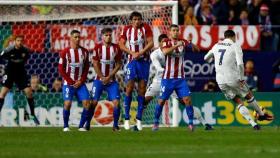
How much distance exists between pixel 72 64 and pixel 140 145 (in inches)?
233

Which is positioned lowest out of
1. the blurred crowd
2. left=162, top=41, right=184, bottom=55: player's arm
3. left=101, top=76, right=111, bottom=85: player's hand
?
left=101, top=76, right=111, bottom=85: player's hand

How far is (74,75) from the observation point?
69.6ft

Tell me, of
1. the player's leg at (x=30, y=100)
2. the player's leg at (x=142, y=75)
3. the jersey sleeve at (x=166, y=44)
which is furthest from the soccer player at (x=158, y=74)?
the player's leg at (x=30, y=100)

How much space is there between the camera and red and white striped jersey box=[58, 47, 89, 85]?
69.3 feet

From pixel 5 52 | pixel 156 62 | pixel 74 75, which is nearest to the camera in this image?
pixel 74 75

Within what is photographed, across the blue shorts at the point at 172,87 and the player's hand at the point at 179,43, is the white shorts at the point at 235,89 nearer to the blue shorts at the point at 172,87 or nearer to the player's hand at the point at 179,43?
the blue shorts at the point at 172,87

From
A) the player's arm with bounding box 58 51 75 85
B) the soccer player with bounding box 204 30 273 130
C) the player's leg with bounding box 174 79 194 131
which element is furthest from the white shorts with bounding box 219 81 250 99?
the player's arm with bounding box 58 51 75 85

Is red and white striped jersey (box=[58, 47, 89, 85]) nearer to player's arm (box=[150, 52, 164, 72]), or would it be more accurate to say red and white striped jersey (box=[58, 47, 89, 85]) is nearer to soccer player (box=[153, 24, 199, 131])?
soccer player (box=[153, 24, 199, 131])

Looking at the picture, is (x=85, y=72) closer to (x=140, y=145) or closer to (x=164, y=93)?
(x=164, y=93)

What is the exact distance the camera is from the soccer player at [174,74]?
20812mm

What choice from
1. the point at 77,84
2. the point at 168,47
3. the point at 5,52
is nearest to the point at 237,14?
the point at 5,52

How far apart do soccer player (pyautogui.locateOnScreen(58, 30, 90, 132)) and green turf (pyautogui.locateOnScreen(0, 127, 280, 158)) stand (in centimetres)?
242

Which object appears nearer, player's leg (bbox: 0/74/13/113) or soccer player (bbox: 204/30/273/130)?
soccer player (bbox: 204/30/273/130)

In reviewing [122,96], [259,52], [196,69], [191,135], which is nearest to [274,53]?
[259,52]
